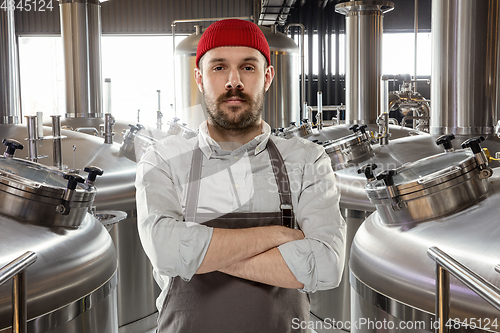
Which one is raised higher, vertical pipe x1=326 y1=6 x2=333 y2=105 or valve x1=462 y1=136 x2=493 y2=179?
vertical pipe x1=326 y1=6 x2=333 y2=105

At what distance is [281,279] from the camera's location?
1184 millimetres

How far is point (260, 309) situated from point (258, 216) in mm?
241

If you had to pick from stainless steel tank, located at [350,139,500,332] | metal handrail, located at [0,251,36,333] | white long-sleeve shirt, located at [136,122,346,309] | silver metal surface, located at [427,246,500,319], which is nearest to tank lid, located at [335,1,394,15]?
stainless steel tank, located at [350,139,500,332]

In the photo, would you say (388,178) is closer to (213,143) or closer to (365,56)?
(213,143)

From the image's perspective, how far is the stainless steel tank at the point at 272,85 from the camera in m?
5.36

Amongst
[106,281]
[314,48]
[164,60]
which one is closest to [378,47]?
[106,281]

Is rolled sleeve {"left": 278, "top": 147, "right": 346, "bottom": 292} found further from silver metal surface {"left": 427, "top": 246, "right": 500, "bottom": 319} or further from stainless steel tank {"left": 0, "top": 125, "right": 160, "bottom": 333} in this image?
stainless steel tank {"left": 0, "top": 125, "right": 160, "bottom": 333}

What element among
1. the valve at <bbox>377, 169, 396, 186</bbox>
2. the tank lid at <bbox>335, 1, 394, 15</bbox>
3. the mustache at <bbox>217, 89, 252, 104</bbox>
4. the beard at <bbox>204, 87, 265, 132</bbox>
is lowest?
the valve at <bbox>377, 169, 396, 186</bbox>

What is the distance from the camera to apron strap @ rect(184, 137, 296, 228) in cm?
130

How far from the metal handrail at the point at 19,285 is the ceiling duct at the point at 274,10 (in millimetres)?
6350

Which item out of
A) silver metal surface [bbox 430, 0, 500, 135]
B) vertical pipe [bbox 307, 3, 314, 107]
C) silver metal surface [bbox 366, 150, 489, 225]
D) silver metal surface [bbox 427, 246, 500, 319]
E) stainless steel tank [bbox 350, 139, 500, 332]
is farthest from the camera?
vertical pipe [bbox 307, 3, 314, 107]

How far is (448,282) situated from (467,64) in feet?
5.81

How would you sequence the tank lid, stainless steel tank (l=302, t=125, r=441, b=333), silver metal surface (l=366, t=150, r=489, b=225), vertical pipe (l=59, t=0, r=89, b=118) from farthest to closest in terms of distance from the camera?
1. vertical pipe (l=59, t=0, r=89, b=118)
2. the tank lid
3. stainless steel tank (l=302, t=125, r=441, b=333)
4. silver metal surface (l=366, t=150, r=489, b=225)

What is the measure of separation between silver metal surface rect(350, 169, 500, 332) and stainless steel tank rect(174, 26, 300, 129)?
3702 mm
